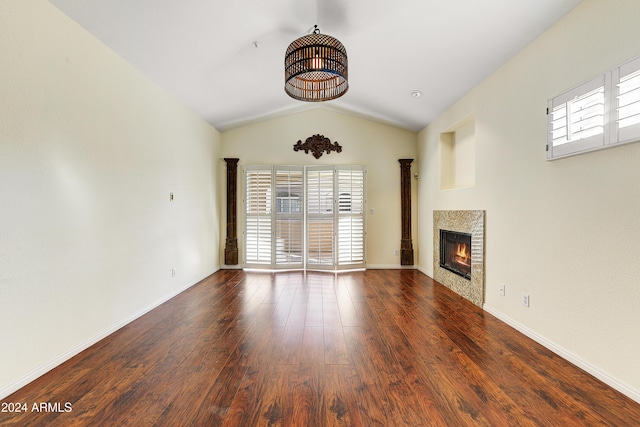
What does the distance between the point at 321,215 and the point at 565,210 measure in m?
3.49

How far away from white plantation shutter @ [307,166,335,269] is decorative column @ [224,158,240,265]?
4.54ft

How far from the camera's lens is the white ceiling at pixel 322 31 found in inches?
88.5

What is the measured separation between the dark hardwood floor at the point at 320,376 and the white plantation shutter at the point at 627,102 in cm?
157

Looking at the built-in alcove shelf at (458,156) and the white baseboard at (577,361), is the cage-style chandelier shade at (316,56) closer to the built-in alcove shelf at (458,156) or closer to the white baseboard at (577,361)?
the built-in alcove shelf at (458,156)

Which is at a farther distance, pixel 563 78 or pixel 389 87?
pixel 389 87

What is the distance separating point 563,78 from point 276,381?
3017 millimetres

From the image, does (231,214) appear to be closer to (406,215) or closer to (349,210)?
(349,210)

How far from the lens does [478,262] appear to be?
331 centimetres

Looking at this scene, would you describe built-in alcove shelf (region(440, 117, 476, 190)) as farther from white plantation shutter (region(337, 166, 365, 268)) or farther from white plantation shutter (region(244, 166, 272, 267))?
white plantation shutter (region(244, 166, 272, 267))

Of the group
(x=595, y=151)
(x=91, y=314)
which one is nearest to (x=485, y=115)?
(x=595, y=151)

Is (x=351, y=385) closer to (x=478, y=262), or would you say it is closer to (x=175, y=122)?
(x=478, y=262)

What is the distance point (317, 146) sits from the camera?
5.31 metres

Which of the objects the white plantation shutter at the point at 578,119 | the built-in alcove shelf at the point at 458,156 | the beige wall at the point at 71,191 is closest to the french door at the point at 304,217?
the built-in alcove shelf at the point at 458,156

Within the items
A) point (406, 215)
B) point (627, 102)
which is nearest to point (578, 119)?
point (627, 102)
